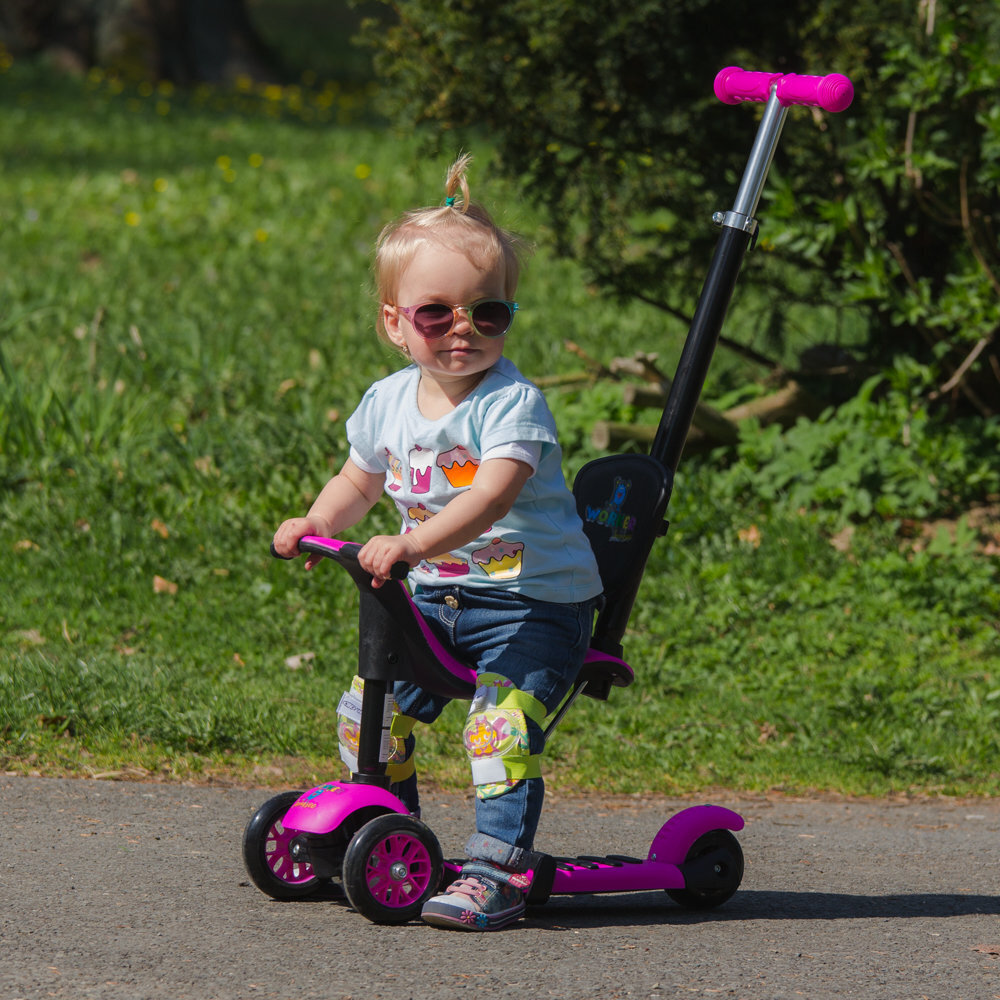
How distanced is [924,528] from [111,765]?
11.8 ft

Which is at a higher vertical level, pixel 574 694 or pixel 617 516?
pixel 617 516

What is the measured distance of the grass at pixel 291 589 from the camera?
14.3 ft

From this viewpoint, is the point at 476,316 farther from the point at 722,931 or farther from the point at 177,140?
the point at 177,140

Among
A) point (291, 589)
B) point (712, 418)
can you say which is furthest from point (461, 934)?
point (712, 418)

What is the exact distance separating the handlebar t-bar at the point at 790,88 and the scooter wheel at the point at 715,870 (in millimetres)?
1668

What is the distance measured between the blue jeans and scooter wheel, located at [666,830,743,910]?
1.68ft

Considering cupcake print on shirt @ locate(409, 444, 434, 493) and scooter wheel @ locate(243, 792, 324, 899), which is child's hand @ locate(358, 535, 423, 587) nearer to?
cupcake print on shirt @ locate(409, 444, 434, 493)

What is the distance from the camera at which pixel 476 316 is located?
2898 millimetres

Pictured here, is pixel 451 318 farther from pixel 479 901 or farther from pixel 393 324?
pixel 479 901

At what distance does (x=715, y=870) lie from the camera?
322 centimetres

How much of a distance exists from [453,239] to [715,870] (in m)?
1.54

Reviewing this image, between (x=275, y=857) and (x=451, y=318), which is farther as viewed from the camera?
(x=275, y=857)

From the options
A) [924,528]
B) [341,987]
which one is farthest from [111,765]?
[924,528]

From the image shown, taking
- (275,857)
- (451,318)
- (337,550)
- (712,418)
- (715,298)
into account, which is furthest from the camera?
(712,418)
